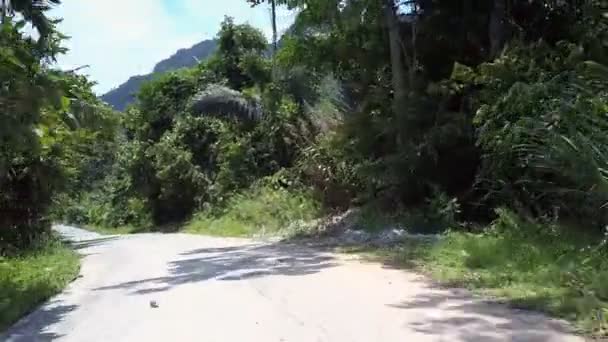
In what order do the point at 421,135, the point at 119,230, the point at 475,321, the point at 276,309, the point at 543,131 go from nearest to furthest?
the point at 475,321, the point at 276,309, the point at 543,131, the point at 421,135, the point at 119,230

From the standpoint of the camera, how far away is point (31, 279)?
13.7 m

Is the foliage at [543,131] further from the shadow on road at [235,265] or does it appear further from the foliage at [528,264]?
the shadow on road at [235,265]

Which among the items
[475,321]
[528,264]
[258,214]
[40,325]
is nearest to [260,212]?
[258,214]

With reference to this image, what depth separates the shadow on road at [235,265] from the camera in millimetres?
12453

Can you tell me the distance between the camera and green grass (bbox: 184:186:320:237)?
26703 millimetres

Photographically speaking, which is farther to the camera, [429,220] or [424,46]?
[424,46]

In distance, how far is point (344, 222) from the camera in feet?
67.8

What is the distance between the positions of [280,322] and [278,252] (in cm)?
863

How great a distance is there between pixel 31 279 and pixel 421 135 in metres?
9.76

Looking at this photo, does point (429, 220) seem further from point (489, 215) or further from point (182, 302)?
point (182, 302)

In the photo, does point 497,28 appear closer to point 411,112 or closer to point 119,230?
point 411,112

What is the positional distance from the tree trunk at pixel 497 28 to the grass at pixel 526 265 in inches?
189

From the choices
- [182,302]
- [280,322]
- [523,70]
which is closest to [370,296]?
[280,322]

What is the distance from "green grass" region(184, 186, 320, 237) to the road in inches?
478
